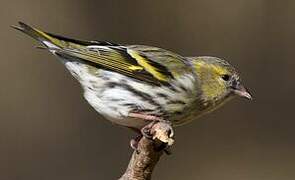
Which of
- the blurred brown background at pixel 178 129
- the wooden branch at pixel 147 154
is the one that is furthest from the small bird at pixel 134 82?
the blurred brown background at pixel 178 129

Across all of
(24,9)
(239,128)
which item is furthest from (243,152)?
(24,9)

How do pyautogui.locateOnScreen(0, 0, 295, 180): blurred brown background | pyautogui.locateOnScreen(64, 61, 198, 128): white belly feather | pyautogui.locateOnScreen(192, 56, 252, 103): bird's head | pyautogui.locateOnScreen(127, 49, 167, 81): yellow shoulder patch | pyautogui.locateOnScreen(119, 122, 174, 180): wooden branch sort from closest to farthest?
1. pyautogui.locateOnScreen(119, 122, 174, 180): wooden branch
2. pyautogui.locateOnScreen(64, 61, 198, 128): white belly feather
3. pyautogui.locateOnScreen(127, 49, 167, 81): yellow shoulder patch
4. pyautogui.locateOnScreen(192, 56, 252, 103): bird's head
5. pyautogui.locateOnScreen(0, 0, 295, 180): blurred brown background

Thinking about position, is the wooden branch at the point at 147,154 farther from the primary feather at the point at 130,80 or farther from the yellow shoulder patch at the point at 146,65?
the yellow shoulder patch at the point at 146,65

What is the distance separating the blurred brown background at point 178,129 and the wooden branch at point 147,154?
2.42 meters

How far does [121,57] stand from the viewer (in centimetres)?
385

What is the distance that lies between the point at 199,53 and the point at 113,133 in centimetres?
72

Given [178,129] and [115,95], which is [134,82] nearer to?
[115,95]

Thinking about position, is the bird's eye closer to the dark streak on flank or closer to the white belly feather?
the white belly feather

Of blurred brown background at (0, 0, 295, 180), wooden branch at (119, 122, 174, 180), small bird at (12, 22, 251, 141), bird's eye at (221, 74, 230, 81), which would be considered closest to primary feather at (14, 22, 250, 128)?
small bird at (12, 22, 251, 141)

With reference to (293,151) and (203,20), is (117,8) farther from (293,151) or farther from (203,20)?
(293,151)

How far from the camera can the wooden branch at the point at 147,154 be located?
3.27 meters

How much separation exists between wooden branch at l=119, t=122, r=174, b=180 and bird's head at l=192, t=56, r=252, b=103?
0.69 meters

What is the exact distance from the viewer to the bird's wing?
3.78 meters

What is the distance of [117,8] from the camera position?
20.6ft
